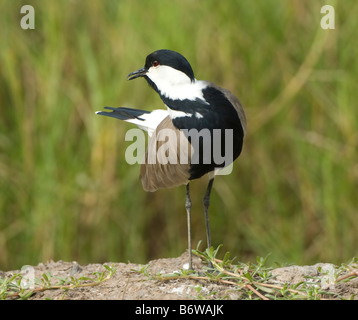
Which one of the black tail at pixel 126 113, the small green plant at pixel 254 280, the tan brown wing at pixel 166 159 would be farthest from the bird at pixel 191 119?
the black tail at pixel 126 113

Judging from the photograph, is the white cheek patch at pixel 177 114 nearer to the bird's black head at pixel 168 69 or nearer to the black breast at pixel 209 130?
the black breast at pixel 209 130

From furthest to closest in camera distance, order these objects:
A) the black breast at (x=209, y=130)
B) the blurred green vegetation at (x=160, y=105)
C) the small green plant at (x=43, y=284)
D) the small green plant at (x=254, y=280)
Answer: the blurred green vegetation at (x=160, y=105) → the black breast at (x=209, y=130) → the small green plant at (x=43, y=284) → the small green plant at (x=254, y=280)

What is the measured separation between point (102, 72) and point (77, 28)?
1.58 feet

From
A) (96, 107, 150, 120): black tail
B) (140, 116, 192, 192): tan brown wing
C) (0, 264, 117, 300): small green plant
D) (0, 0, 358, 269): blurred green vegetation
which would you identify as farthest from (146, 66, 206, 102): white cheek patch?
(0, 0, 358, 269): blurred green vegetation

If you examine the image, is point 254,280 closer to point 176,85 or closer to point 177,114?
point 177,114

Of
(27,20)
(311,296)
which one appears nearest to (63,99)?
(27,20)

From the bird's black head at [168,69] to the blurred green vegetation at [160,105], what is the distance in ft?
5.44

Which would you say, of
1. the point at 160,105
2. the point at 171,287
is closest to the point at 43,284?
the point at 171,287

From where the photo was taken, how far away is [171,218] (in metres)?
4.84

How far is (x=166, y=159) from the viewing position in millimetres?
3045

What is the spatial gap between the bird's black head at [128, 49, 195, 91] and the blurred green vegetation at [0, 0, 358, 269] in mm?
1658

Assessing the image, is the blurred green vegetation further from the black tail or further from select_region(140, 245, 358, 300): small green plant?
select_region(140, 245, 358, 300): small green plant

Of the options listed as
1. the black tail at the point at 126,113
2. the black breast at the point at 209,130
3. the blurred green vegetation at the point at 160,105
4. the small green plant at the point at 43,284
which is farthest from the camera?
the blurred green vegetation at the point at 160,105

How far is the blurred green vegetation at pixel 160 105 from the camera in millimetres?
4656
